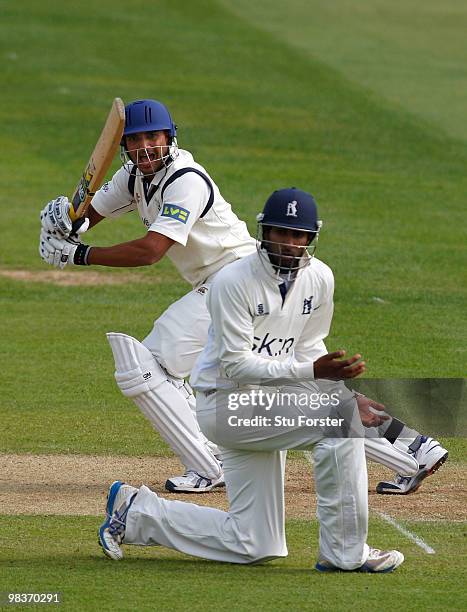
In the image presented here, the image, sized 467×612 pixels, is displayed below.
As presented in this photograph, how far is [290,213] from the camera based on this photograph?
6.29 meters

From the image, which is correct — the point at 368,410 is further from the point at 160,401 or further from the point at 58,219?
the point at 58,219

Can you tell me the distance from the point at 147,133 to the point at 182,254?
0.74 metres

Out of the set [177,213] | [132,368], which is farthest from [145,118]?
[132,368]

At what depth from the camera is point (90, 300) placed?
1327 cm

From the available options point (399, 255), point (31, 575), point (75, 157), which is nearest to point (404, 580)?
point (31, 575)

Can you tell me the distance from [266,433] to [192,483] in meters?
1.76

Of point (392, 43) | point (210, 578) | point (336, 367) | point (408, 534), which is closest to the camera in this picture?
point (336, 367)

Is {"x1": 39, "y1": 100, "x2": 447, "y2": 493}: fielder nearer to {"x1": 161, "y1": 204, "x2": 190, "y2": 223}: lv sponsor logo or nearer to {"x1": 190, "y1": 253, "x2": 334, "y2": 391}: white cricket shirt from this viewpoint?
{"x1": 161, "y1": 204, "x2": 190, "y2": 223}: lv sponsor logo

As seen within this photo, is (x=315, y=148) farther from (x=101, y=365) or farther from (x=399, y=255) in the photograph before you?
(x=101, y=365)

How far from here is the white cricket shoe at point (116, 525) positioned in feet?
21.0

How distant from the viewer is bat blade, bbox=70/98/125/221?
7.71 meters

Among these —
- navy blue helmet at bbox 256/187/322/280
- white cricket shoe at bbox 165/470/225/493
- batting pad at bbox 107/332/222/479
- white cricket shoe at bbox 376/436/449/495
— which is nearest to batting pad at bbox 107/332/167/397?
batting pad at bbox 107/332/222/479

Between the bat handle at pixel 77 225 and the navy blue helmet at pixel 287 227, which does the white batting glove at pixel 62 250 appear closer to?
the bat handle at pixel 77 225

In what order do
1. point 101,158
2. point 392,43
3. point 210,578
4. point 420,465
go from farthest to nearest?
point 392,43, point 101,158, point 420,465, point 210,578
